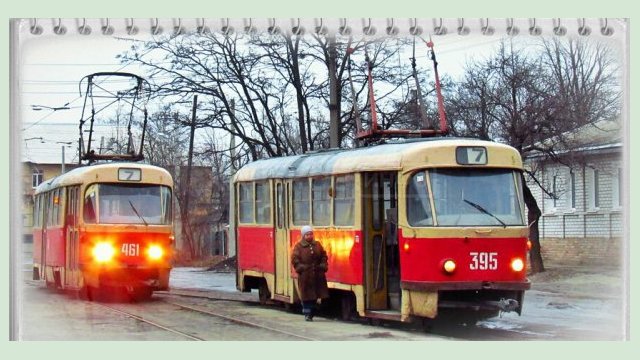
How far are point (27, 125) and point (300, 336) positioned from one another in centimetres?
351

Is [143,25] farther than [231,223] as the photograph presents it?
No

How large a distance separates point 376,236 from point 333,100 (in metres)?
1.92

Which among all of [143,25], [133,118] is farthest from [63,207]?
[143,25]

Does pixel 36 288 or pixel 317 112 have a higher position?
pixel 317 112

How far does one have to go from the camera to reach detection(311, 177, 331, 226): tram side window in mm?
20438

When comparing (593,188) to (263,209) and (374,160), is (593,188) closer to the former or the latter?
(374,160)

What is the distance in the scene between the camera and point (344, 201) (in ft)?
65.8

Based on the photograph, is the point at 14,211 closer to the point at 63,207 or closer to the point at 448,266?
the point at 63,207

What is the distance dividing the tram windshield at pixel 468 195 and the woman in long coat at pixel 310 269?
178 centimetres

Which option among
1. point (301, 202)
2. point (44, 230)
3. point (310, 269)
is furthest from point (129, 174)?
point (301, 202)

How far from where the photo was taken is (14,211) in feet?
58.4

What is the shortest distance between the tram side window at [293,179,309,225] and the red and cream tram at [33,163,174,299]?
2219 millimetres

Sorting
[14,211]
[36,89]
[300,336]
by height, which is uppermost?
[36,89]

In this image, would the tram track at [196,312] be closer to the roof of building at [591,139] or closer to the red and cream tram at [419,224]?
the red and cream tram at [419,224]
